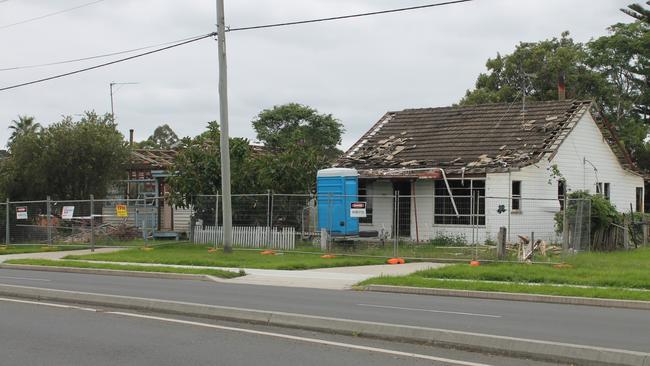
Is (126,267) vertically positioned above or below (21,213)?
below

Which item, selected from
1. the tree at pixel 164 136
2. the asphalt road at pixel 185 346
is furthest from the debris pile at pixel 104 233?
the tree at pixel 164 136

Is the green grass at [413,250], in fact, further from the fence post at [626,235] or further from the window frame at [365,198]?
the fence post at [626,235]

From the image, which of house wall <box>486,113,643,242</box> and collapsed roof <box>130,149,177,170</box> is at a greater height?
collapsed roof <box>130,149,177,170</box>

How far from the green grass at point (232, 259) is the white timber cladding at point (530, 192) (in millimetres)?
5321

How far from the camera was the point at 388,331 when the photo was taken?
954 cm

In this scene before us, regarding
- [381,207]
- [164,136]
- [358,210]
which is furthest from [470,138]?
[164,136]

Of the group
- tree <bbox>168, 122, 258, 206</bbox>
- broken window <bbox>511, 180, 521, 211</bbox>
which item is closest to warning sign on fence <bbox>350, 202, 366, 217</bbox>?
tree <bbox>168, 122, 258, 206</bbox>

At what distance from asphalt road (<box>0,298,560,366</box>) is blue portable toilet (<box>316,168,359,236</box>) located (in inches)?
544

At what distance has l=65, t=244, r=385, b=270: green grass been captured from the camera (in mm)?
20817

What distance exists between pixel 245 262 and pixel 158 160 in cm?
1747

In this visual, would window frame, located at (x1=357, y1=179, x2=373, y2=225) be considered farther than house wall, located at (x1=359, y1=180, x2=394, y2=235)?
Yes

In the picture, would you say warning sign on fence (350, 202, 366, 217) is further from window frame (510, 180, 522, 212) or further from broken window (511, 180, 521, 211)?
broken window (511, 180, 521, 211)

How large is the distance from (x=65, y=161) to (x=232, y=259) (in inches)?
540

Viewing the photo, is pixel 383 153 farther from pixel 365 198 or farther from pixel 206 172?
pixel 206 172
